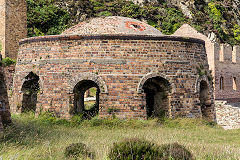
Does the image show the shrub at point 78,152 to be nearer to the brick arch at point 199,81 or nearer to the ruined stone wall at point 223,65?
the brick arch at point 199,81

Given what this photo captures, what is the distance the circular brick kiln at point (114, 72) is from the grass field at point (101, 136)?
563 millimetres

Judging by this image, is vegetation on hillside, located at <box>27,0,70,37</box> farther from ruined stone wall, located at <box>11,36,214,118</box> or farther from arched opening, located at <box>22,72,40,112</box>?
ruined stone wall, located at <box>11,36,214,118</box>

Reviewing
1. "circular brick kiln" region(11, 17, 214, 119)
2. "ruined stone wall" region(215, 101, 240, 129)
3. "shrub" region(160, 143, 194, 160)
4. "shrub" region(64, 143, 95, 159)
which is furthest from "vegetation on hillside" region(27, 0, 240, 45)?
"shrub" region(160, 143, 194, 160)

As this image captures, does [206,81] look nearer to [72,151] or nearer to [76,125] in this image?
[76,125]

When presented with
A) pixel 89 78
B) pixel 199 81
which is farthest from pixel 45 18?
pixel 199 81

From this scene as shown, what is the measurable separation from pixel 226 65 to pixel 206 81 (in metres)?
15.0

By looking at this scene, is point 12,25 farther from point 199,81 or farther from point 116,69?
point 199,81

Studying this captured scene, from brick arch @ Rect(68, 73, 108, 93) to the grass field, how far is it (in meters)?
1.32

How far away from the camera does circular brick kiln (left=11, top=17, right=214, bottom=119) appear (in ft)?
41.9

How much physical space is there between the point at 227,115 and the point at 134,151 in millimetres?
17812

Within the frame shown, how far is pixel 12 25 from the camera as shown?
2894cm

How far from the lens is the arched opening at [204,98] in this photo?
49.5ft

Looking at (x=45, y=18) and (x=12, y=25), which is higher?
(x=45, y=18)

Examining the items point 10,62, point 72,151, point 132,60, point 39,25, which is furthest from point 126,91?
point 39,25
